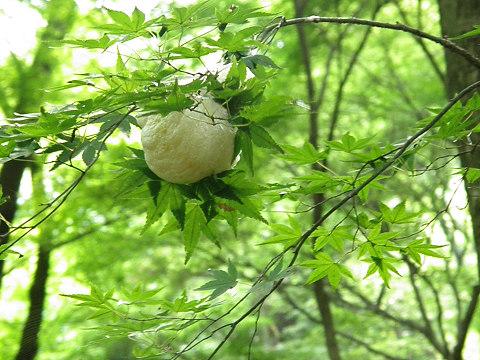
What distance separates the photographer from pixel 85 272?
3020 mm

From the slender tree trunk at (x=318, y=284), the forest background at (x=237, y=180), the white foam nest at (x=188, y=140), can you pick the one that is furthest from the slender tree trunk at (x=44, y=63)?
the white foam nest at (x=188, y=140)

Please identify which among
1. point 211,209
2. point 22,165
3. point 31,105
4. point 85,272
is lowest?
point 211,209

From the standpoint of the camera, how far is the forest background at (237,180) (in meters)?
0.61

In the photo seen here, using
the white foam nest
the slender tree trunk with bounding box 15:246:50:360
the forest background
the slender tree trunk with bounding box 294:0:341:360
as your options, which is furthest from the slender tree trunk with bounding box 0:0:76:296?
the white foam nest

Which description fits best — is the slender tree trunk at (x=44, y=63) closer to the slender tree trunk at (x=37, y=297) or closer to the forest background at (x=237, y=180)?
the forest background at (x=237, y=180)

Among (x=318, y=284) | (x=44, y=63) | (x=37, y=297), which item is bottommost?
(x=318, y=284)

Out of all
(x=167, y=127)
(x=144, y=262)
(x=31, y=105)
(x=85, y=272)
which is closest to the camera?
(x=167, y=127)

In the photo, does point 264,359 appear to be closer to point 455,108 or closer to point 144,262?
point 144,262

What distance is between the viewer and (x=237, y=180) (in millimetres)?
640

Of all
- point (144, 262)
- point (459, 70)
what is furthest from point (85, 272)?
point (459, 70)

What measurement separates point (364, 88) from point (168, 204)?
396cm

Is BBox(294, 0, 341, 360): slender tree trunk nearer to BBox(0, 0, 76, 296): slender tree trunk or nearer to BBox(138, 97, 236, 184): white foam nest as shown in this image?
BBox(0, 0, 76, 296): slender tree trunk

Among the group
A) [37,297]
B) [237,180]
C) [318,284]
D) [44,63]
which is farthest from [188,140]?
[44,63]

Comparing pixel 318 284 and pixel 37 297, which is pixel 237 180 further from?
pixel 37 297
